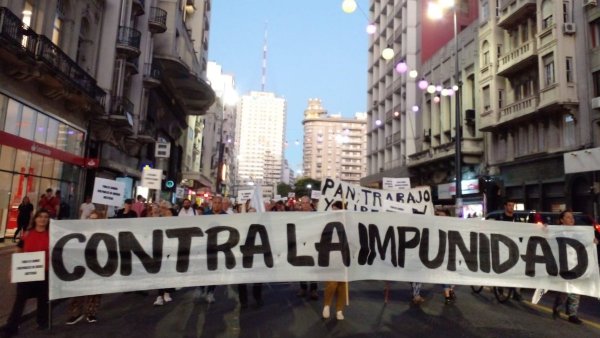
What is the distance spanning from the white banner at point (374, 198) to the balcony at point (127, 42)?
55.8 feet

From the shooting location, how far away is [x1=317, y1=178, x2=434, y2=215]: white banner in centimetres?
1311

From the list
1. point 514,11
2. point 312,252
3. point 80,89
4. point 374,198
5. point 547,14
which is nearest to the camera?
point 312,252

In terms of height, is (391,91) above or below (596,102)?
above

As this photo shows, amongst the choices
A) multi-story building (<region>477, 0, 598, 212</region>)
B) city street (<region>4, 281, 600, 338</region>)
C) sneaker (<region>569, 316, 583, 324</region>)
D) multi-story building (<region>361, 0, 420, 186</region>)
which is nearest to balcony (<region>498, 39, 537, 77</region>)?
multi-story building (<region>477, 0, 598, 212</region>)

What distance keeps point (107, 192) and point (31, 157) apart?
8771 mm

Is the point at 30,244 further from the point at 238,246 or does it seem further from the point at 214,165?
the point at 214,165

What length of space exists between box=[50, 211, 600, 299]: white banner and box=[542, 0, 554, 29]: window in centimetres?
2217

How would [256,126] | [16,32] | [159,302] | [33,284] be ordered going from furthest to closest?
[256,126]
[16,32]
[159,302]
[33,284]

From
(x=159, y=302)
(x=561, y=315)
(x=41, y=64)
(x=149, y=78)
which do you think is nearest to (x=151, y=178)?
(x=41, y=64)

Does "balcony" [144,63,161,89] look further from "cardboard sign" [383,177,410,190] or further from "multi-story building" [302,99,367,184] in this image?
A: "multi-story building" [302,99,367,184]

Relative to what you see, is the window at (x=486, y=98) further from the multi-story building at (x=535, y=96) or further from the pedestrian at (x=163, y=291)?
the pedestrian at (x=163, y=291)

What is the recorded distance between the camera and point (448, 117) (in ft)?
125

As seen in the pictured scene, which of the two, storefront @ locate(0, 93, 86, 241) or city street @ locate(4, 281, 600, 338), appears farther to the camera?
storefront @ locate(0, 93, 86, 241)

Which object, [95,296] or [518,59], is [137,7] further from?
[95,296]
